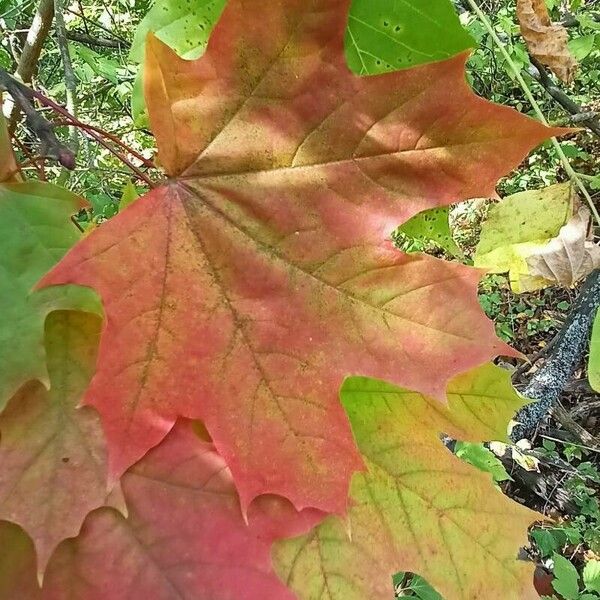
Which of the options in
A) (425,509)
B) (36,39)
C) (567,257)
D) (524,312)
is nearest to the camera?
(425,509)

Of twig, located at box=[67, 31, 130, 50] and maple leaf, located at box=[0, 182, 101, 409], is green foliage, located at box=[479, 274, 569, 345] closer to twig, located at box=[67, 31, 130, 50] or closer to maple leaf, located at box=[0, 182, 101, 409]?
twig, located at box=[67, 31, 130, 50]

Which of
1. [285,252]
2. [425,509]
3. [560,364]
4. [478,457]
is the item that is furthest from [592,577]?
[285,252]

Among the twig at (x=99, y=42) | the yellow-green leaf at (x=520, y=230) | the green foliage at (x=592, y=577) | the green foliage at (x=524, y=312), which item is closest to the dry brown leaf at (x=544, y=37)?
the yellow-green leaf at (x=520, y=230)

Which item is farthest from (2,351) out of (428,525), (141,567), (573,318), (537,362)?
(537,362)

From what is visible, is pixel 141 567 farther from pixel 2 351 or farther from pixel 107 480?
pixel 2 351

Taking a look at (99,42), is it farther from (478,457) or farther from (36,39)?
(478,457)

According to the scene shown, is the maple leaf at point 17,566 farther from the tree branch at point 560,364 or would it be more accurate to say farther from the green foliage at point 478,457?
the tree branch at point 560,364
